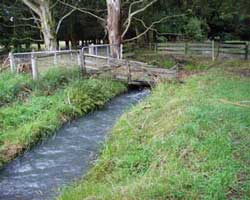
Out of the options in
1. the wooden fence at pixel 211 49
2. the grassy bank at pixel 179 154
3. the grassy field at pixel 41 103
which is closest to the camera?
the grassy bank at pixel 179 154

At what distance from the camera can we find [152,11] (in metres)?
24.0

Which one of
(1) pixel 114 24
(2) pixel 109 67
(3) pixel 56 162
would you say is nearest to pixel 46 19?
(1) pixel 114 24

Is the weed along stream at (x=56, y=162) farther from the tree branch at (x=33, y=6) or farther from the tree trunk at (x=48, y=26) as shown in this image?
the tree branch at (x=33, y=6)

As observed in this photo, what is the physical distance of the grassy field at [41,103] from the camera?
28.2ft

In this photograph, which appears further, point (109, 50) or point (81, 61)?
point (109, 50)

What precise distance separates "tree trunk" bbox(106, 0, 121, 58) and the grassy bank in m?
8.67

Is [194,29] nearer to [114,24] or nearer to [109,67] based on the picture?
[114,24]

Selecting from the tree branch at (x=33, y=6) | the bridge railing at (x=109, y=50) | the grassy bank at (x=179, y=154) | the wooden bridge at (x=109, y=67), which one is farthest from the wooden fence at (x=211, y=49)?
the grassy bank at (x=179, y=154)

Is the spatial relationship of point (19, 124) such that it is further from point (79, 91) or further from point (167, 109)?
point (167, 109)

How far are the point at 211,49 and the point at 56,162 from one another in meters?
14.7

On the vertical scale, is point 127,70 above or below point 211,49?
below

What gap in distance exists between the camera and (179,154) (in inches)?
232

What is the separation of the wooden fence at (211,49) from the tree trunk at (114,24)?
205 inches

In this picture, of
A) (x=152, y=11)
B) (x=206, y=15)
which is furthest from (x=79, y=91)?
(x=206, y=15)
